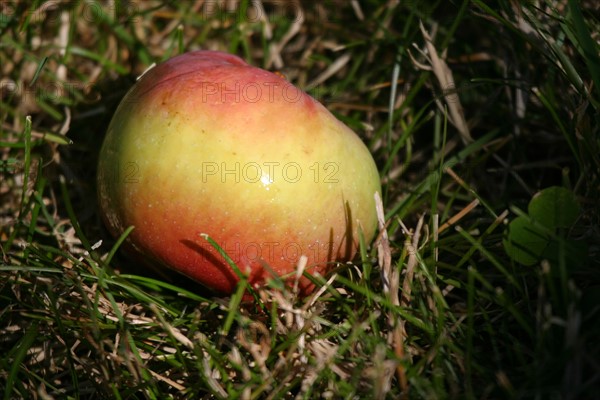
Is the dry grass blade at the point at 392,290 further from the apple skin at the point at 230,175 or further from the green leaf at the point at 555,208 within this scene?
the green leaf at the point at 555,208

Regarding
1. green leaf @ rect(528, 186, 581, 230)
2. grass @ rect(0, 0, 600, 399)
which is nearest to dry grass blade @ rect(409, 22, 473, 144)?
grass @ rect(0, 0, 600, 399)

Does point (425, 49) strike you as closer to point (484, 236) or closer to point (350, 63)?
point (350, 63)

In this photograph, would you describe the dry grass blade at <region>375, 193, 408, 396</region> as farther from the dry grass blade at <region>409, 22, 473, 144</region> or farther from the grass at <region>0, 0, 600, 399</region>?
the dry grass blade at <region>409, 22, 473, 144</region>

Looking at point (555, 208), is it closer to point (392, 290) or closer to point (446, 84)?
point (392, 290)

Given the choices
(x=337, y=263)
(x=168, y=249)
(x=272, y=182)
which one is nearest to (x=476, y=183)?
(x=337, y=263)

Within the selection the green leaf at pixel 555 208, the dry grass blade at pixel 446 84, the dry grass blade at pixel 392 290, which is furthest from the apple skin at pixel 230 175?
the dry grass blade at pixel 446 84

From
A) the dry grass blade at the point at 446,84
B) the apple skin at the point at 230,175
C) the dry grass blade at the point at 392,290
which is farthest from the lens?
the dry grass blade at the point at 446,84
